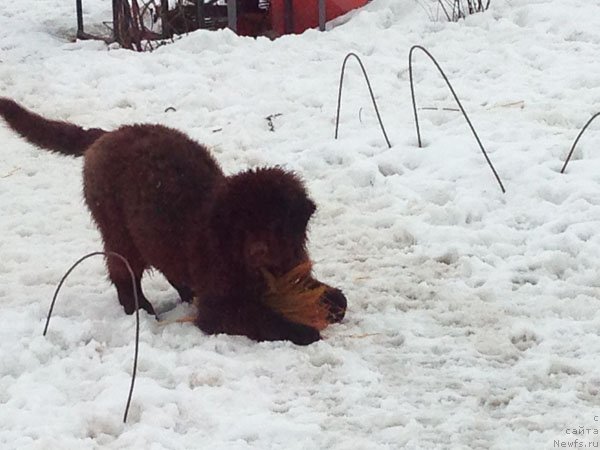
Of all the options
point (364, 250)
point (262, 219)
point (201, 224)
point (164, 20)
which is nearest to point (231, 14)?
point (164, 20)

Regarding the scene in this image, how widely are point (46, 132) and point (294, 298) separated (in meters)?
1.54

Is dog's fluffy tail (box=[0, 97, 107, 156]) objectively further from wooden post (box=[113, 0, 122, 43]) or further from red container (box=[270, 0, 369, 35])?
red container (box=[270, 0, 369, 35])

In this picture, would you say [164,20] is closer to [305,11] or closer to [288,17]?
[288,17]

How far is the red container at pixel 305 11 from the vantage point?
10297 mm

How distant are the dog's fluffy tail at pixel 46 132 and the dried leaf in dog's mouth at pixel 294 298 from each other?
1260 millimetres

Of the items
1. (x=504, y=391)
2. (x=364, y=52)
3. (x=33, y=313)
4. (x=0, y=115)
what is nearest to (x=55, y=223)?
(x=0, y=115)

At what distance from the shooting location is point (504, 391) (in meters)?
3.09

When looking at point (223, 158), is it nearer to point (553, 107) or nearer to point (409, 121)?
point (409, 121)

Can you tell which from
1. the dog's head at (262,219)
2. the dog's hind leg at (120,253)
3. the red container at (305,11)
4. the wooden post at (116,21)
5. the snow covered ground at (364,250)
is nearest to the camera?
the snow covered ground at (364,250)

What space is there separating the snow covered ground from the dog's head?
35 cm

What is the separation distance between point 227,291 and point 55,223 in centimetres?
208

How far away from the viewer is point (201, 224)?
3.61 m

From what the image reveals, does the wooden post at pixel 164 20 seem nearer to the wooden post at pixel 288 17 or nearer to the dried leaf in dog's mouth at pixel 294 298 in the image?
the wooden post at pixel 288 17

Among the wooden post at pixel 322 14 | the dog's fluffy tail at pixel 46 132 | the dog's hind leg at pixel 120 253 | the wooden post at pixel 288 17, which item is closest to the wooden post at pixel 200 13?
the wooden post at pixel 288 17
